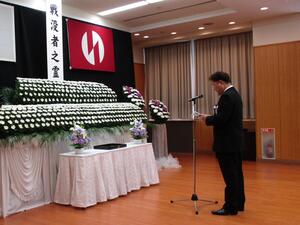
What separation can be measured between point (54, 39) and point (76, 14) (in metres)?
1.38

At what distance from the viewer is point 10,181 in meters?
4.38

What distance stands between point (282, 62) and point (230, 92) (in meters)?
4.34

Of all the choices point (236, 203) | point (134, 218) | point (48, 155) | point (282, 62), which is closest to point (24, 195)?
point (48, 155)

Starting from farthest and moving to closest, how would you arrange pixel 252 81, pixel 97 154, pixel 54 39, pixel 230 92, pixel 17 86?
pixel 252 81 < pixel 54 39 < pixel 17 86 < pixel 97 154 < pixel 230 92

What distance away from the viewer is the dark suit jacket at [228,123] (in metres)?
3.79

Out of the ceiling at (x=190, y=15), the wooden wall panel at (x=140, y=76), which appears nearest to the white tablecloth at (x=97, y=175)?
the ceiling at (x=190, y=15)

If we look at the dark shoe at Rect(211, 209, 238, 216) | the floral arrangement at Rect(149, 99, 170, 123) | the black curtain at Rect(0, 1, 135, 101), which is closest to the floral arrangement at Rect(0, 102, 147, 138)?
the floral arrangement at Rect(149, 99, 170, 123)

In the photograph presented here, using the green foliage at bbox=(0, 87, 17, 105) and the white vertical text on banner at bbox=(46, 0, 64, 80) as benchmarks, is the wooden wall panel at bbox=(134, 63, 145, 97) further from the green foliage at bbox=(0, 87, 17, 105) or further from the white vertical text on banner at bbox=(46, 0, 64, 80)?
the green foliage at bbox=(0, 87, 17, 105)

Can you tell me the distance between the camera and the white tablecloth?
14.7ft

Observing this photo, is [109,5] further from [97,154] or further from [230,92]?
[230,92]

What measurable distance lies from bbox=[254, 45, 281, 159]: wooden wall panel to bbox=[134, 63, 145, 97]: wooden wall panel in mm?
3850

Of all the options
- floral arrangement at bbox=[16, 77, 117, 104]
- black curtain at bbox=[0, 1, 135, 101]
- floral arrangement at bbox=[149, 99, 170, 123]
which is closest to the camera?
floral arrangement at bbox=[16, 77, 117, 104]

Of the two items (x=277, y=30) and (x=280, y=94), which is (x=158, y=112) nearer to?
(x=280, y=94)

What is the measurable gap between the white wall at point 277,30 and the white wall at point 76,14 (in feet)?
10.7
